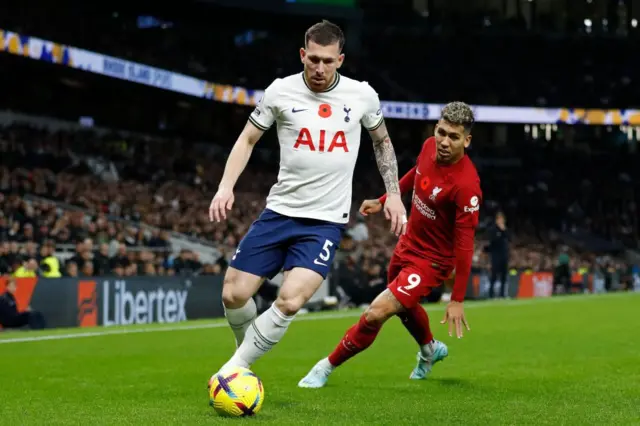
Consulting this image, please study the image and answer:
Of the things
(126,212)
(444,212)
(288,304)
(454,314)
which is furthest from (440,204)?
(126,212)

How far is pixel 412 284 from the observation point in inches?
333

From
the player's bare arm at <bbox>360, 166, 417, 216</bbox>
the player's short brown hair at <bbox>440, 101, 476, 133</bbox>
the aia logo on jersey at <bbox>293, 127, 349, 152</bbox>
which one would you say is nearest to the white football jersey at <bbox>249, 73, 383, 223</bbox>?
the aia logo on jersey at <bbox>293, 127, 349, 152</bbox>

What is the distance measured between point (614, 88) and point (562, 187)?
6226mm

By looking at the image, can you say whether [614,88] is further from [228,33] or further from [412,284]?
[412,284]

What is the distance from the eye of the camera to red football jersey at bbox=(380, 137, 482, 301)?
810 centimetres

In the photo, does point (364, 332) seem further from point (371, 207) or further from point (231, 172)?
point (231, 172)

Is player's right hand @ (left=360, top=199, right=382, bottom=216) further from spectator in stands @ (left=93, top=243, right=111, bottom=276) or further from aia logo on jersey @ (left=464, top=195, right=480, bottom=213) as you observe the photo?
spectator in stands @ (left=93, top=243, right=111, bottom=276)

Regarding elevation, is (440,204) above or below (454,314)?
above

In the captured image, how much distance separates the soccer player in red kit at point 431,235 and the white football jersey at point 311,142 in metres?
0.89

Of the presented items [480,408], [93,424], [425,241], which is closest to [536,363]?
[425,241]

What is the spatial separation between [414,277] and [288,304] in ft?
6.15

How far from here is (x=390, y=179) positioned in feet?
25.1

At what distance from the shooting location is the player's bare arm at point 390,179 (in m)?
7.34

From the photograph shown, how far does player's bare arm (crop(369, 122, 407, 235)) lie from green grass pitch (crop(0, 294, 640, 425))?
128cm
